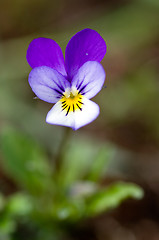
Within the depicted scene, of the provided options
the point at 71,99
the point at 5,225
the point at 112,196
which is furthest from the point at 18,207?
the point at 71,99

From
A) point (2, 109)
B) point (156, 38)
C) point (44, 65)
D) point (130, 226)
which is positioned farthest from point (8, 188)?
point (156, 38)

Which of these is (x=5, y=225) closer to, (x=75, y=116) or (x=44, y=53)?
(x=75, y=116)

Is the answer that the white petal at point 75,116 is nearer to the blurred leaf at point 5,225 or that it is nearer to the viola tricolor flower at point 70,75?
the viola tricolor flower at point 70,75

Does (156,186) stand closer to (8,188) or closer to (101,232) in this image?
(101,232)

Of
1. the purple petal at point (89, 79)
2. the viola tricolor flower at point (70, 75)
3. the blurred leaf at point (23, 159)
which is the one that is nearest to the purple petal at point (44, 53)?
the viola tricolor flower at point (70, 75)

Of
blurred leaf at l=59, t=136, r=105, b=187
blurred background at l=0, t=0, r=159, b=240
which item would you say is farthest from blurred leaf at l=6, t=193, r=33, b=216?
blurred leaf at l=59, t=136, r=105, b=187

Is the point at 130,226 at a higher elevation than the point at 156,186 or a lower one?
lower

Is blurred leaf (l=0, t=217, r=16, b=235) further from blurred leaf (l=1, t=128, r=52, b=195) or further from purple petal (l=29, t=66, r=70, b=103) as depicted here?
purple petal (l=29, t=66, r=70, b=103)
